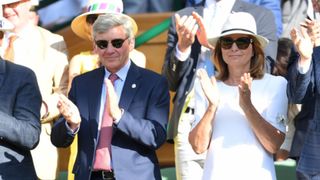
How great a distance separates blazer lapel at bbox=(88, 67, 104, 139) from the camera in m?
6.02

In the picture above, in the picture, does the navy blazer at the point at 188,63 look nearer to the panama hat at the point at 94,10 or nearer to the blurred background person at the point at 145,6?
→ the panama hat at the point at 94,10

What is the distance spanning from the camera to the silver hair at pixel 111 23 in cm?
612

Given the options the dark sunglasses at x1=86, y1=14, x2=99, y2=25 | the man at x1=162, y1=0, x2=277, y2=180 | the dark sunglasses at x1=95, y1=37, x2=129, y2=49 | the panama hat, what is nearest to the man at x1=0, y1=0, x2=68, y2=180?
the panama hat

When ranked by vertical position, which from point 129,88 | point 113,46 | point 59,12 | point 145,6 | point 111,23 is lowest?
point 59,12

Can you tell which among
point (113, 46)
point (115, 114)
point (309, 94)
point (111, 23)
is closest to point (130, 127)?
point (115, 114)

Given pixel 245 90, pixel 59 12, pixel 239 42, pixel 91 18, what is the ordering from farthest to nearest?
pixel 59 12
pixel 91 18
pixel 239 42
pixel 245 90

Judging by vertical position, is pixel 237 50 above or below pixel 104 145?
above

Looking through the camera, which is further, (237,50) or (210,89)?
(237,50)

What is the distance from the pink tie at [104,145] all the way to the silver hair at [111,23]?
1.49 ft

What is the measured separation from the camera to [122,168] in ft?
19.2

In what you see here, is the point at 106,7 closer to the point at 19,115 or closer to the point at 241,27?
the point at 241,27

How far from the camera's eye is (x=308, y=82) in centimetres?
575

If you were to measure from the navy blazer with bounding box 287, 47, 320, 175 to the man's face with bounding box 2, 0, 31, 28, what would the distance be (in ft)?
7.25

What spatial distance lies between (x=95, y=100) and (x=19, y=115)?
48 cm
